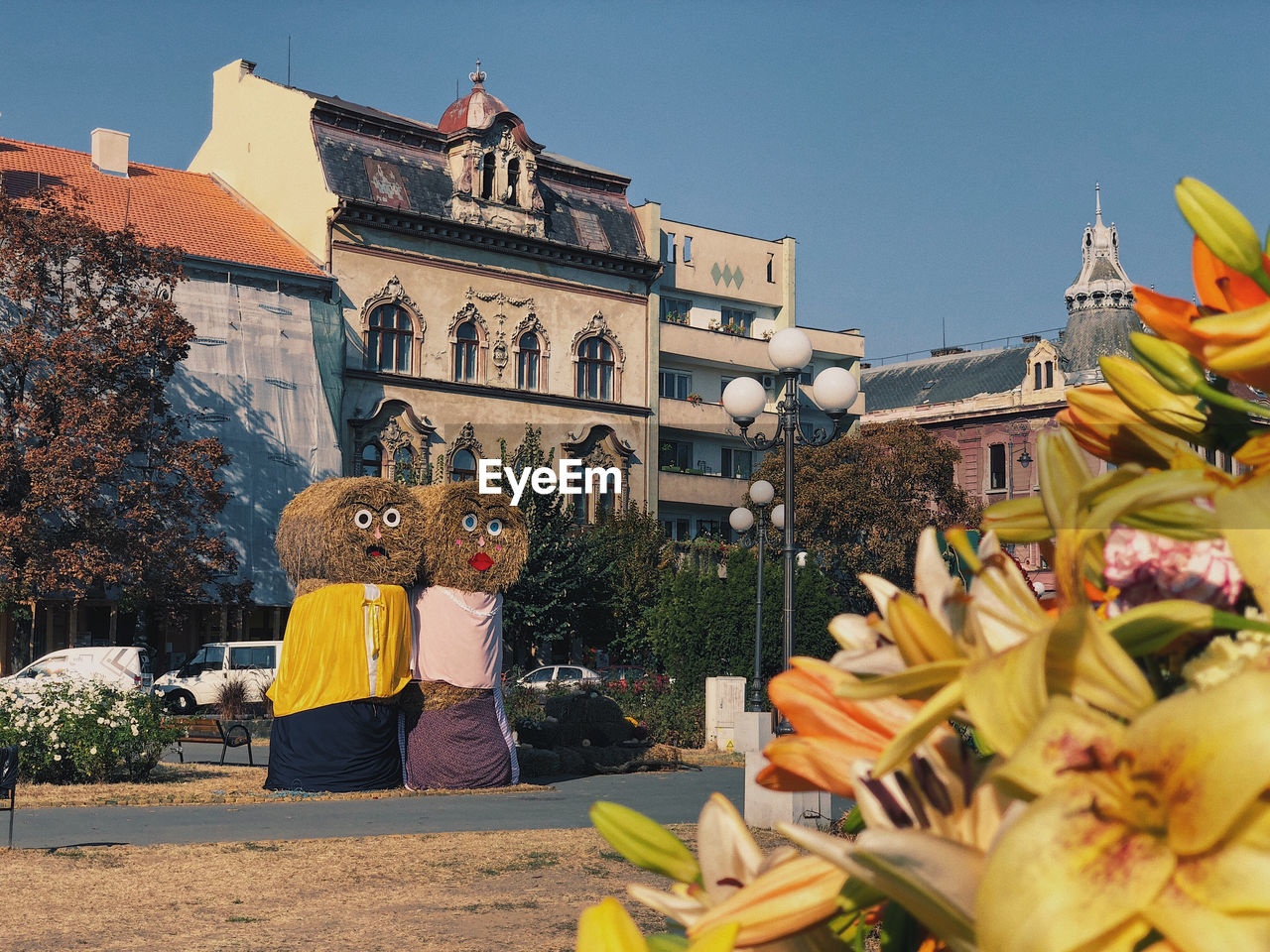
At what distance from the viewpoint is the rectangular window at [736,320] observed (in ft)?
147

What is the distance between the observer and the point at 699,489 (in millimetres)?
42688

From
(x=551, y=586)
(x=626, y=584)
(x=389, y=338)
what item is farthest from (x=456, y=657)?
(x=389, y=338)

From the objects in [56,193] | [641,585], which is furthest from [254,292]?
[641,585]

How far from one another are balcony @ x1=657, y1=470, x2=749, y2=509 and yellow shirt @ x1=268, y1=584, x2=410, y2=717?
2747 cm

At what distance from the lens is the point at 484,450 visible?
37406mm

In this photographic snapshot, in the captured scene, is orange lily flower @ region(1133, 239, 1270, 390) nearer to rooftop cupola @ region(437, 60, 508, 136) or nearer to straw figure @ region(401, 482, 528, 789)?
straw figure @ region(401, 482, 528, 789)

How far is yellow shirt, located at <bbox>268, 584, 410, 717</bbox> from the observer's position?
14078mm

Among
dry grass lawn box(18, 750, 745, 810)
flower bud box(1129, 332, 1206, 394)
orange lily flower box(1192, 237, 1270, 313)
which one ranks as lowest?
dry grass lawn box(18, 750, 745, 810)

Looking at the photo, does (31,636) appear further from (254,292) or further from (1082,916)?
(1082,916)

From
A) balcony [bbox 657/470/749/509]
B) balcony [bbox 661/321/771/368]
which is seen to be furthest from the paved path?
balcony [bbox 661/321/771/368]

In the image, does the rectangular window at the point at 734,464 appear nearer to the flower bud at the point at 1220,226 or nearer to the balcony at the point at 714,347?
the balcony at the point at 714,347

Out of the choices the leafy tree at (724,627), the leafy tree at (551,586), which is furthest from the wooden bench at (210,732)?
the leafy tree at (551,586)

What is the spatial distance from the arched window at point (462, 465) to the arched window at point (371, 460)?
2081 mm

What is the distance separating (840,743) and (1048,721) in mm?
163
